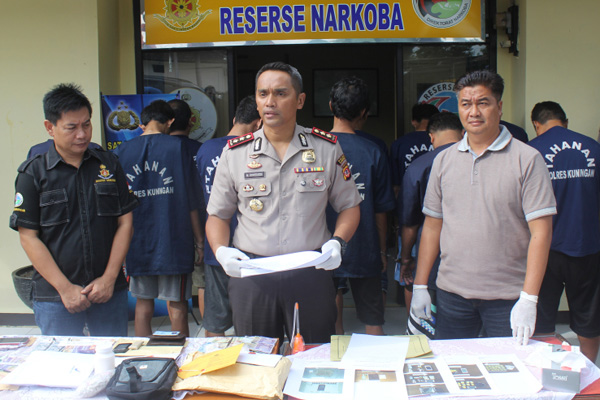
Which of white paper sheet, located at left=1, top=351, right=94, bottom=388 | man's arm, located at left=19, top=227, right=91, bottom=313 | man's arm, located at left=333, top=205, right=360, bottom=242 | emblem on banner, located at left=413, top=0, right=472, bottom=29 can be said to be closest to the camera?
white paper sheet, located at left=1, top=351, right=94, bottom=388

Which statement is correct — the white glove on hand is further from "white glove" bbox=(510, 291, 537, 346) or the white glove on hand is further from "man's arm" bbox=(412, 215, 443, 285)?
"white glove" bbox=(510, 291, 537, 346)

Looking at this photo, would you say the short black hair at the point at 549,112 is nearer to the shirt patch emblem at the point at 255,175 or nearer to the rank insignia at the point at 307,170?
the rank insignia at the point at 307,170

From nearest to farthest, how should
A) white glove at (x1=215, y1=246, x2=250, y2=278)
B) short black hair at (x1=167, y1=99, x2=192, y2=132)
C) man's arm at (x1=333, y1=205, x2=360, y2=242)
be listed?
white glove at (x1=215, y1=246, x2=250, y2=278) → man's arm at (x1=333, y1=205, x2=360, y2=242) → short black hair at (x1=167, y1=99, x2=192, y2=132)

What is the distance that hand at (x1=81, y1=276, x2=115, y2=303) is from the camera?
2.53 meters

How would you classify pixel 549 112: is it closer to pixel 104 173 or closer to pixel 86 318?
pixel 104 173

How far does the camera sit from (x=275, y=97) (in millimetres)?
2221

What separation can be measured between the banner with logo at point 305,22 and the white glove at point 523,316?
2971mm

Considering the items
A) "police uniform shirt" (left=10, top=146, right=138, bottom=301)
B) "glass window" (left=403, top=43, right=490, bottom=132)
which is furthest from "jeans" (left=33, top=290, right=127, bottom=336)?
"glass window" (left=403, top=43, right=490, bottom=132)

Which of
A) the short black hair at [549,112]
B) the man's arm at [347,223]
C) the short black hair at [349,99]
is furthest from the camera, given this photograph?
the short black hair at [549,112]

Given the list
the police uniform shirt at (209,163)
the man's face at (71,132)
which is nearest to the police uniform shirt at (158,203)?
the police uniform shirt at (209,163)

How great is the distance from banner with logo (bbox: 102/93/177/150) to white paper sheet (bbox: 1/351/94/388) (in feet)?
8.98

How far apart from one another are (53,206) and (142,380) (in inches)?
49.0

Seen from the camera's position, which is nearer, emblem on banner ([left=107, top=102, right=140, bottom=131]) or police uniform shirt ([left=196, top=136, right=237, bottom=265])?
police uniform shirt ([left=196, top=136, right=237, bottom=265])

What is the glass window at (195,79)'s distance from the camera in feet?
15.4
